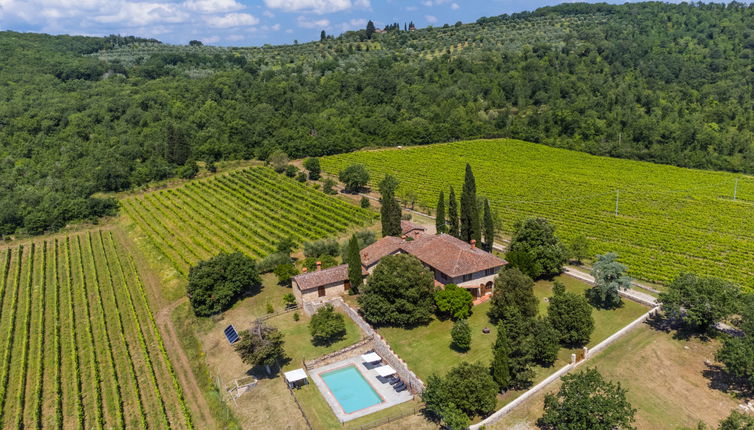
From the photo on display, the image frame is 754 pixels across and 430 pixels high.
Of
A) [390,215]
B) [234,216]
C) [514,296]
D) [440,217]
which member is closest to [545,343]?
[514,296]

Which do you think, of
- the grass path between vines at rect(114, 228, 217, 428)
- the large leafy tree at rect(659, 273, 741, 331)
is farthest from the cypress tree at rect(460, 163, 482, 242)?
the grass path between vines at rect(114, 228, 217, 428)

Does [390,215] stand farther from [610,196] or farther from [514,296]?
[610,196]

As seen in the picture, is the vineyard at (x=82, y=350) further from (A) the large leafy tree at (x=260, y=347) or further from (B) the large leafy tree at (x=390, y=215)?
(B) the large leafy tree at (x=390, y=215)

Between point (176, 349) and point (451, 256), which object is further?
point (451, 256)

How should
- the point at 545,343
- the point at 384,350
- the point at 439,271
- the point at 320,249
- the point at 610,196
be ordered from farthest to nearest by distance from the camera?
the point at 610,196 → the point at 320,249 → the point at 439,271 → the point at 384,350 → the point at 545,343

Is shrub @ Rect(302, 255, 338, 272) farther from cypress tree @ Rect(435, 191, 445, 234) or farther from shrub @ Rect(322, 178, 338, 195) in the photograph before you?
shrub @ Rect(322, 178, 338, 195)

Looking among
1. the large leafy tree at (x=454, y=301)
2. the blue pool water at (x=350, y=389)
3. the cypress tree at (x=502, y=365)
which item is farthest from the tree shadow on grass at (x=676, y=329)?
the blue pool water at (x=350, y=389)
